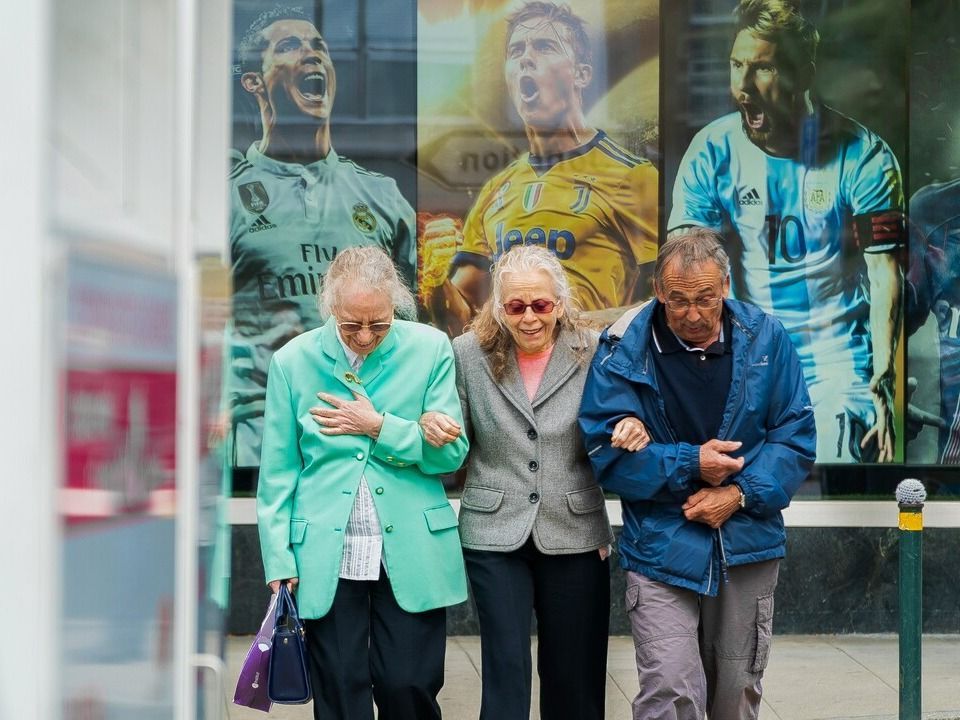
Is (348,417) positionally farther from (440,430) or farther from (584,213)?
(584,213)

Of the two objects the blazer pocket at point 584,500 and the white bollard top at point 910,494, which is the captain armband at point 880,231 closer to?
the white bollard top at point 910,494

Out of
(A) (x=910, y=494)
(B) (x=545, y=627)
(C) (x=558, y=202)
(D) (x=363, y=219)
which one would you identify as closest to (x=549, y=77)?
(C) (x=558, y=202)

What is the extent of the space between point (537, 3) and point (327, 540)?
3.94m

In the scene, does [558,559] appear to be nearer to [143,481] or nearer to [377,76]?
[143,481]

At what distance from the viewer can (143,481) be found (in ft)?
5.92

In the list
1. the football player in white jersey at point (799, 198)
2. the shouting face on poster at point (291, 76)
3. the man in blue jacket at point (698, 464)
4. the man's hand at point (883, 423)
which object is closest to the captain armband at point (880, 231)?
the football player in white jersey at point (799, 198)

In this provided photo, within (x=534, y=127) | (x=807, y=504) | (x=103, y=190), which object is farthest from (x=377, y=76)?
(x=103, y=190)

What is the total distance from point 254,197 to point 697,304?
348cm

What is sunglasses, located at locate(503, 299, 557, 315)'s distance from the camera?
174 inches

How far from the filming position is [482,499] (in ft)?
14.7

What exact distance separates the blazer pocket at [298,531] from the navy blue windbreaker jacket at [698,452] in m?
0.94

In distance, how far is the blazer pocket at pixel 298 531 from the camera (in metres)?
4.27

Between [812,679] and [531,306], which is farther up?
[531,306]

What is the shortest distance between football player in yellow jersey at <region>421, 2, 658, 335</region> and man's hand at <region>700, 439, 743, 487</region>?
3.06m
